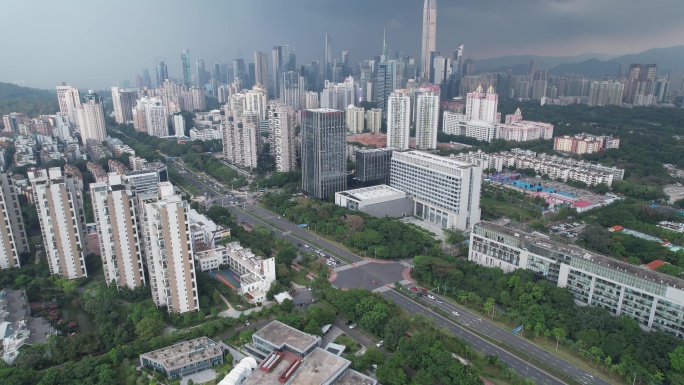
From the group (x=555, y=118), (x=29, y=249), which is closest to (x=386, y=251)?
(x=29, y=249)

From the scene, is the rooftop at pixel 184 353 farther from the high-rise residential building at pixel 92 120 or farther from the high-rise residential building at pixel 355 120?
the high-rise residential building at pixel 355 120

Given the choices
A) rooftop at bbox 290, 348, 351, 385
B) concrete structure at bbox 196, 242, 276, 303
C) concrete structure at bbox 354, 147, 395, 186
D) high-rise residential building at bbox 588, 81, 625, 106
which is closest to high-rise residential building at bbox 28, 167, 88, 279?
concrete structure at bbox 196, 242, 276, 303

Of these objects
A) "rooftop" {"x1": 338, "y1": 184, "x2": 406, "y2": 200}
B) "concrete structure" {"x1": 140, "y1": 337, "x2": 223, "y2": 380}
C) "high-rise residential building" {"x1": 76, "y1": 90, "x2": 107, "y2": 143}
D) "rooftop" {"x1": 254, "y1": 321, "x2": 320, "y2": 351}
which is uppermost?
"high-rise residential building" {"x1": 76, "y1": 90, "x2": 107, "y2": 143}

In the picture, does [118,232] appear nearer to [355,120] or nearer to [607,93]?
[355,120]

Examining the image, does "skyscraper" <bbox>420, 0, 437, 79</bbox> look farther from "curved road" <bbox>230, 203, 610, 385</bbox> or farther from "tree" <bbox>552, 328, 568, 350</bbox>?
"tree" <bbox>552, 328, 568, 350</bbox>

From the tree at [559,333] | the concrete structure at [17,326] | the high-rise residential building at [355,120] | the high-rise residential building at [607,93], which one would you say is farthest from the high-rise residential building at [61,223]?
the high-rise residential building at [607,93]

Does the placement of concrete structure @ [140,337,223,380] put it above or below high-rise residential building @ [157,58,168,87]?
below

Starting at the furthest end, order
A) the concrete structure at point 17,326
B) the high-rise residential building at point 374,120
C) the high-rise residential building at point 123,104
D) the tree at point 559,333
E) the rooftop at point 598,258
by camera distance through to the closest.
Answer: the high-rise residential building at point 123,104 < the high-rise residential building at point 374,120 < the rooftop at point 598,258 < the tree at point 559,333 < the concrete structure at point 17,326
